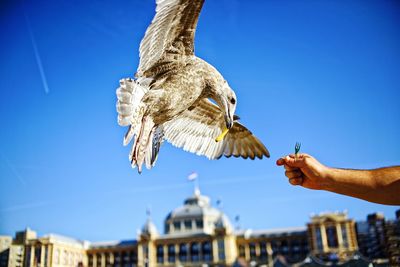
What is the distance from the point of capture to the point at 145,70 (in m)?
4.55

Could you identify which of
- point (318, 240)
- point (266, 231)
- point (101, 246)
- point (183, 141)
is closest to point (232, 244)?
point (266, 231)

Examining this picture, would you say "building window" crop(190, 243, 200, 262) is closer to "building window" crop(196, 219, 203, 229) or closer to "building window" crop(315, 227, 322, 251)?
"building window" crop(196, 219, 203, 229)

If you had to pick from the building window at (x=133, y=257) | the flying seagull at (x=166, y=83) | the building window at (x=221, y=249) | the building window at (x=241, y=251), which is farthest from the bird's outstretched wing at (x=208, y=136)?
the building window at (x=133, y=257)

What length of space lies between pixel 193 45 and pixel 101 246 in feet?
251

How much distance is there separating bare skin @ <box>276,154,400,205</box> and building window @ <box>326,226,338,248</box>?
64.5 meters

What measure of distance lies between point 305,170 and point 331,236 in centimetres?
6528

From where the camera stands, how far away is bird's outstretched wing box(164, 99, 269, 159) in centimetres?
529

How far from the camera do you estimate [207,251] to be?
2793 inches

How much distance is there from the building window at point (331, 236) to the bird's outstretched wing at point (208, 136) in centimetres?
6250

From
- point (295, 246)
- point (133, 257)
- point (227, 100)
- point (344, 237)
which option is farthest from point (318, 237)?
point (227, 100)

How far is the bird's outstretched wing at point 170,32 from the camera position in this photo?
430 centimetres

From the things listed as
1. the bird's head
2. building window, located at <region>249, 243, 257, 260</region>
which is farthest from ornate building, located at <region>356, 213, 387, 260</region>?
building window, located at <region>249, 243, 257, 260</region>

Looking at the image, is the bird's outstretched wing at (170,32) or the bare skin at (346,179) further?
the bird's outstretched wing at (170,32)

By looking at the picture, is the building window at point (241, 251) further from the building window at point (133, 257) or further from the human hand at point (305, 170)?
the human hand at point (305, 170)
